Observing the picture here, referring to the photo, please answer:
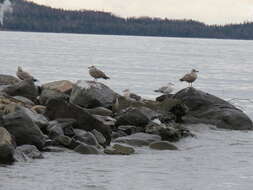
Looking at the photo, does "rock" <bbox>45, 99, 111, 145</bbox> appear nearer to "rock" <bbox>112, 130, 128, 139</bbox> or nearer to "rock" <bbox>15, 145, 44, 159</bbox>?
"rock" <bbox>112, 130, 128, 139</bbox>

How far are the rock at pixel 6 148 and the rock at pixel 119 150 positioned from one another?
104 inches

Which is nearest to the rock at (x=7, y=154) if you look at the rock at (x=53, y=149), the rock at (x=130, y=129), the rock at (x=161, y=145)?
the rock at (x=53, y=149)

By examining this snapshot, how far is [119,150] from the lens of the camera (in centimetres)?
1692

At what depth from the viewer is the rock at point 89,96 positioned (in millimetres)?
21562

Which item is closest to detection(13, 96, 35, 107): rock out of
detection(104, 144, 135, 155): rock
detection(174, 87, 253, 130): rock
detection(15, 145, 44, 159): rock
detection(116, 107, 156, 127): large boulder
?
detection(116, 107, 156, 127): large boulder

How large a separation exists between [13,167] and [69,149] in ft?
7.32

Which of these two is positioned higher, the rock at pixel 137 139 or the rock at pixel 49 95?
the rock at pixel 49 95

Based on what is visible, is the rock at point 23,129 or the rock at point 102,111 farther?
the rock at point 102,111

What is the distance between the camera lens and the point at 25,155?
15500 mm

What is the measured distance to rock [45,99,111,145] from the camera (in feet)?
58.4

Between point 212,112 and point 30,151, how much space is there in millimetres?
8424

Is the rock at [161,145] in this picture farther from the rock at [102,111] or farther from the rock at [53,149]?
the rock at [102,111]

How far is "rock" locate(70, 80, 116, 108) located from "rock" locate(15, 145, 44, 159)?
18.8ft

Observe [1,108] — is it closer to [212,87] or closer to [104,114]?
[104,114]
